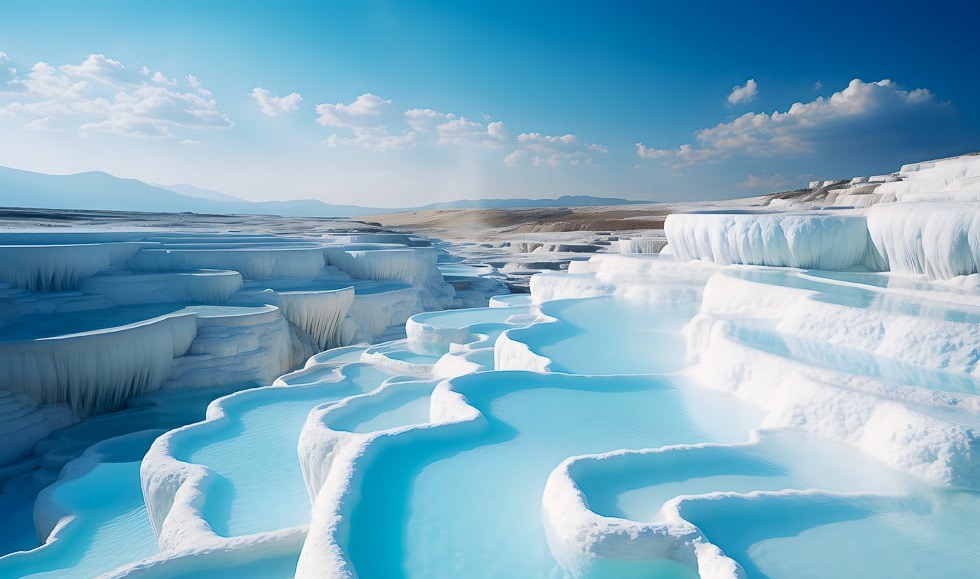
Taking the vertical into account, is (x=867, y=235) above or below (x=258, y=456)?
above

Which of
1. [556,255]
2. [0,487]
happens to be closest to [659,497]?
[0,487]

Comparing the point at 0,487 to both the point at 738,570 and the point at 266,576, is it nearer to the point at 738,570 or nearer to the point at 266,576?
the point at 266,576

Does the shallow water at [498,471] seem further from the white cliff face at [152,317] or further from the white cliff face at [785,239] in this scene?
the white cliff face at [152,317]

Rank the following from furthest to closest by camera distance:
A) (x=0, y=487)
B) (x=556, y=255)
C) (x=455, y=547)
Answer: (x=556, y=255) < (x=0, y=487) < (x=455, y=547)

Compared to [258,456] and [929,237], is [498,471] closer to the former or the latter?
[258,456]

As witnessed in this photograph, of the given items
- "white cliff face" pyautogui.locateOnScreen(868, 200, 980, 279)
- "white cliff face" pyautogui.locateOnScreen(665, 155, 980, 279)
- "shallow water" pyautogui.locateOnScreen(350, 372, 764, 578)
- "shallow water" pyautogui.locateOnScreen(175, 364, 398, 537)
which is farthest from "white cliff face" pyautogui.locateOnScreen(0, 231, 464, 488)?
"white cliff face" pyautogui.locateOnScreen(868, 200, 980, 279)

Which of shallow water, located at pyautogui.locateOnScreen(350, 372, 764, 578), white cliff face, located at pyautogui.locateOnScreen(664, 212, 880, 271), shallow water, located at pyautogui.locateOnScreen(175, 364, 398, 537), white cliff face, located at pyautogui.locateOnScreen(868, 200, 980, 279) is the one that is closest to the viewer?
shallow water, located at pyautogui.locateOnScreen(350, 372, 764, 578)

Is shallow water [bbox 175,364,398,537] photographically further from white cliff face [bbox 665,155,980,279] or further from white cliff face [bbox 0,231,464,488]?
white cliff face [bbox 665,155,980,279]

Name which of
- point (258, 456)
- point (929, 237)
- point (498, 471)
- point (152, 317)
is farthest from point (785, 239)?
point (152, 317)

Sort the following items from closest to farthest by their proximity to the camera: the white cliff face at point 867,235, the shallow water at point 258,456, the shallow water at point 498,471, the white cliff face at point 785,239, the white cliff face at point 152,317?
1. the shallow water at point 498,471
2. the shallow water at point 258,456
3. the white cliff face at point 867,235
4. the white cliff face at point 152,317
5. the white cliff face at point 785,239

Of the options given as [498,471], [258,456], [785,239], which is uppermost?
[785,239]

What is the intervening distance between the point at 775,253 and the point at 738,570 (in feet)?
21.1

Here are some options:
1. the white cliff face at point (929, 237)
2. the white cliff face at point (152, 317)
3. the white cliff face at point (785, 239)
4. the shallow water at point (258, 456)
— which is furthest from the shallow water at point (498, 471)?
the white cliff face at point (152, 317)

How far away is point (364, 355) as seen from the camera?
23.4 feet
